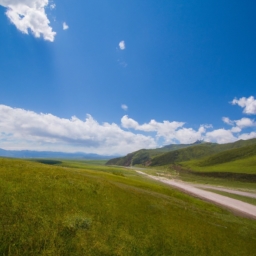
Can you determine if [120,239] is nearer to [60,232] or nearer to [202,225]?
[60,232]

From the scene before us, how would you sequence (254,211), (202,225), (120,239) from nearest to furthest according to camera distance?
(120,239) → (202,225) → (254,211)

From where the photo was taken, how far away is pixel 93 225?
19.0m

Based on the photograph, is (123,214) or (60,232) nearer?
(60,232)

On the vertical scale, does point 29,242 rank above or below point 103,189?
below

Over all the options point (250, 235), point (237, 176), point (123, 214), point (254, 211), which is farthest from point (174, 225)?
point (237, 176)

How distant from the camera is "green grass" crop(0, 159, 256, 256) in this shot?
15602 millimetres

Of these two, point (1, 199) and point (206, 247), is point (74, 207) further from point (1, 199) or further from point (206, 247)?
point (206, 247)

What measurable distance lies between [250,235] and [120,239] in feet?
70.4

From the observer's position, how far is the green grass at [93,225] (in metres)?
A: 15.6

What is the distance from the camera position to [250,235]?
28062 millimetres

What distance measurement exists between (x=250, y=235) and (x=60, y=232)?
27.0 m

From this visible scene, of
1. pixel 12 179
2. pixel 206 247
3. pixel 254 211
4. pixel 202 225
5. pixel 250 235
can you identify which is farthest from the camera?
pixel 254 211

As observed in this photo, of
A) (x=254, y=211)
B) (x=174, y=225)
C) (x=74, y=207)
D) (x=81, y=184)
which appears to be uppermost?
(x=81, y=184)

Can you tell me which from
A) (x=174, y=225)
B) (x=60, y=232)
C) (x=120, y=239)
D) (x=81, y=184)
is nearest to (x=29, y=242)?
(x=60, y=232)
